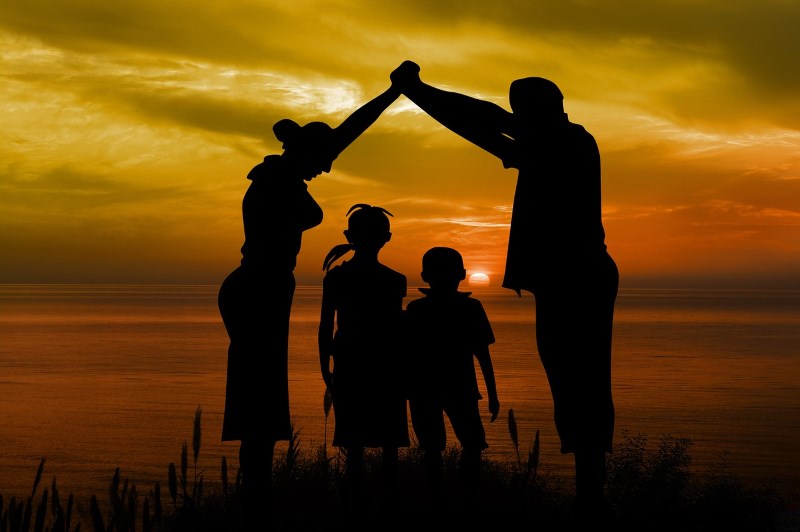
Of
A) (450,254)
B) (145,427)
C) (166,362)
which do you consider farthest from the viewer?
(166,362)

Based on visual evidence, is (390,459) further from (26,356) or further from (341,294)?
(26,356)

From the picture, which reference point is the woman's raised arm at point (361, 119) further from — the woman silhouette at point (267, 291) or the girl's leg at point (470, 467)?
the girl's leg at point (470, 467)

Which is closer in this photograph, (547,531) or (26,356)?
(547,531)

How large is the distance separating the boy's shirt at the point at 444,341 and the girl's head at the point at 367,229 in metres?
0.67

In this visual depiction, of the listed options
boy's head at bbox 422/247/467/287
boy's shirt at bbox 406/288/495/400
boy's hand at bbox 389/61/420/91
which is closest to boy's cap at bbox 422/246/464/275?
boy's head at bbox 422/247/467/287

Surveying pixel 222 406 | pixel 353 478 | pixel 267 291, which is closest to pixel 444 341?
pixel 353 478

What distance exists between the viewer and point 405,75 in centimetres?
645

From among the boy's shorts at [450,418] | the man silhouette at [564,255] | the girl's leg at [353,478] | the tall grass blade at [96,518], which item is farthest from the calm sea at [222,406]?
the man silhouette at [564,255]

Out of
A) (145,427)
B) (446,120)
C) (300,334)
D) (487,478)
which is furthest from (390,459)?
(300,334)

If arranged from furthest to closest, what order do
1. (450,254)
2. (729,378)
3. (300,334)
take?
1. (300,334)
2. (729,378)
3. (450,254)

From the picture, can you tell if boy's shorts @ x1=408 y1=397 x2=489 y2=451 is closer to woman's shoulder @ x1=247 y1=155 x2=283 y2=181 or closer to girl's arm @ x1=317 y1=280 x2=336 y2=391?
girl's arm @ x1=317 y1=280 x2=336 y2=391

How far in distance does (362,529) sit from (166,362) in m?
30.3

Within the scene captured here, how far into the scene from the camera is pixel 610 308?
583 centimetres

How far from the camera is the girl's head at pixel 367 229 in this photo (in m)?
6.39
